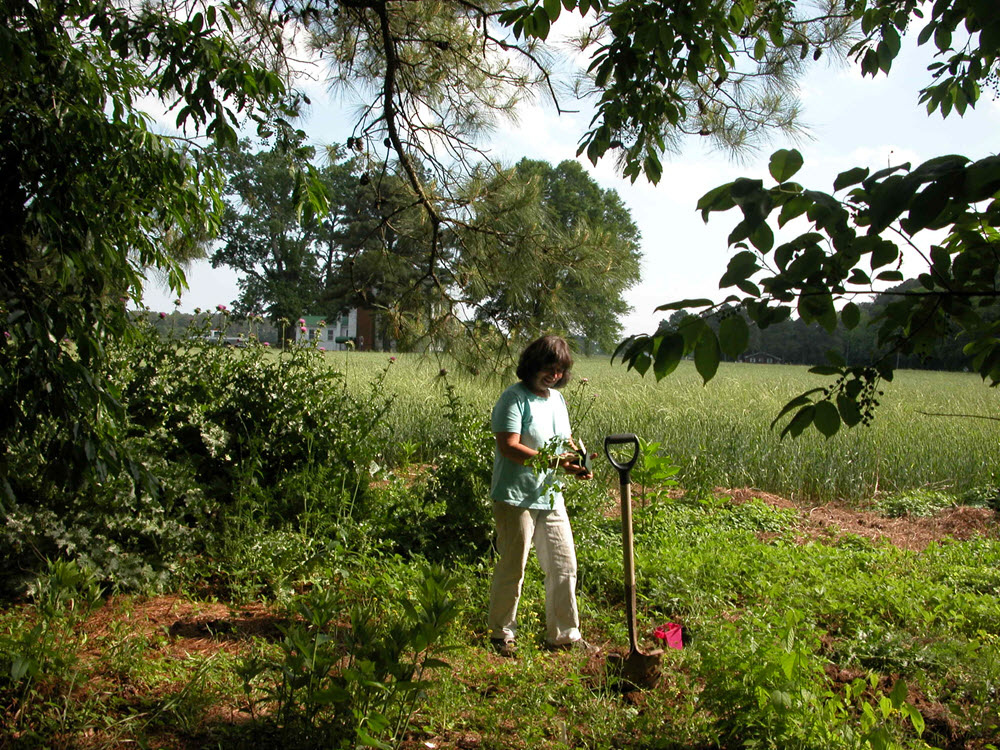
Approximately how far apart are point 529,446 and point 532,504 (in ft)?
0.85

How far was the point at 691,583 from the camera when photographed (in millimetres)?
4000

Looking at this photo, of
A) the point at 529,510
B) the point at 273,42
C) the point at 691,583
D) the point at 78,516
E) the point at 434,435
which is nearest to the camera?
the point at 529,510

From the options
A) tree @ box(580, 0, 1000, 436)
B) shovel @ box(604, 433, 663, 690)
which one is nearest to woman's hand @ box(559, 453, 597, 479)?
shovel @ box(604, 433, 663, 690)

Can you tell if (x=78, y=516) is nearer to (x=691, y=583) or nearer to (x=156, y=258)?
(x=156, y=258)

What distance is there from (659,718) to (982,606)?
2.09m

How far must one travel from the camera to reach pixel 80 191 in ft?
8.93

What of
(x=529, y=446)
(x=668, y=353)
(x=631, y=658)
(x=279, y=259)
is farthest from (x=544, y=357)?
(x=279, y=259)

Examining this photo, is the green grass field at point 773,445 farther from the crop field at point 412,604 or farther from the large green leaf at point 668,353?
the large green leaf at point 668,353

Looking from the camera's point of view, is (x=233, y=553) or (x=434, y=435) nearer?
(x=233, y=553)

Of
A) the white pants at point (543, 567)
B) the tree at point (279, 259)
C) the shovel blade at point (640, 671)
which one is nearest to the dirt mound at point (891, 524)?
the white pants at point (543, 567)

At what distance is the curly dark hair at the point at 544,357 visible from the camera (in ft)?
10.8

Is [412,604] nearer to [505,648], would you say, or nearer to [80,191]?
[505,648]

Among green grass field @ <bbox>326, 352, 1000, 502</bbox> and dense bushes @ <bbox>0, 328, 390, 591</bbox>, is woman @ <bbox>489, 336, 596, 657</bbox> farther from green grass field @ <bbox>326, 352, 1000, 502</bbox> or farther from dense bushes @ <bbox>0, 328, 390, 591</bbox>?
green grass field @ <bbox>326, 352, 1000, 502</bbox>

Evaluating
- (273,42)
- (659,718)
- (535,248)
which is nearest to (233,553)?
(659,718)
